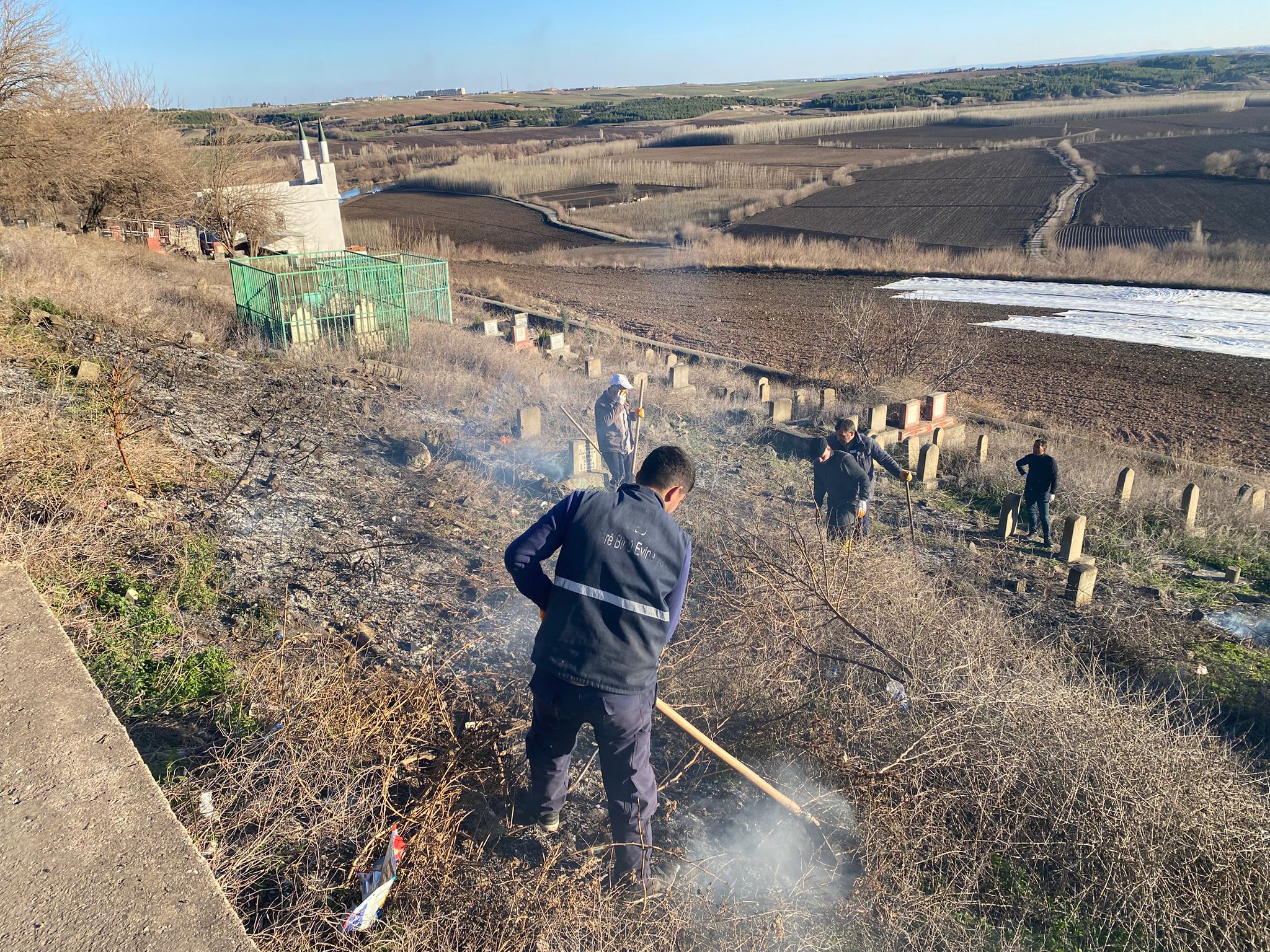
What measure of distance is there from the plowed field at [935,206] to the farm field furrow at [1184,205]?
2.30 metres

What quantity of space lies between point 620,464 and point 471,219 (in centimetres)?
3809

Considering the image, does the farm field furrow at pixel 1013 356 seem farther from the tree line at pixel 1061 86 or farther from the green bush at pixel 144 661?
the tree line at pixel 1061 86

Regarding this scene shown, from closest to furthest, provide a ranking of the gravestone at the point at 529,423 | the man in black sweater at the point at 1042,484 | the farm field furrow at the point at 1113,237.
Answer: the man in black sweater at the point at 1042,484, the gravestone at the point at 529,423, the farm field furrow at the point at 1113,237

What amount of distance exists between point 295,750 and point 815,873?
2.06 metres

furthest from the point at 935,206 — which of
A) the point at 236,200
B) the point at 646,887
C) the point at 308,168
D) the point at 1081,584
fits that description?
the point at 646,887

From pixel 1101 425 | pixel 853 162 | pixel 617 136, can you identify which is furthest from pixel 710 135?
pixel 1101 425

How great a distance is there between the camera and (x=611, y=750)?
3090mm

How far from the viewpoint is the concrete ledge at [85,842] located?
215cm

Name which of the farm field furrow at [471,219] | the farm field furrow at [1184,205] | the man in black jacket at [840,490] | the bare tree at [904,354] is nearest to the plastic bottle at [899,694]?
the man in black jacket at [840,490]

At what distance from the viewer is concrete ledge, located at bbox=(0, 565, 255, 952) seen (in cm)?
215

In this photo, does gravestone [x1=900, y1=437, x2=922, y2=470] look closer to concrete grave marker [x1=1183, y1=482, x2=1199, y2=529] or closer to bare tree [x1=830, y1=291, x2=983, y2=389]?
concrete grave marker [x1=1183, y1=482, x2=1199, y2=529]

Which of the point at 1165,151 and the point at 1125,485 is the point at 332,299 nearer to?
the point at 1125,485

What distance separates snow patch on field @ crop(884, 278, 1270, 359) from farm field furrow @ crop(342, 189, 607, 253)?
16.8m

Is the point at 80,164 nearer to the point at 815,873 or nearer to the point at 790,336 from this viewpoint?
the point at 790,336
